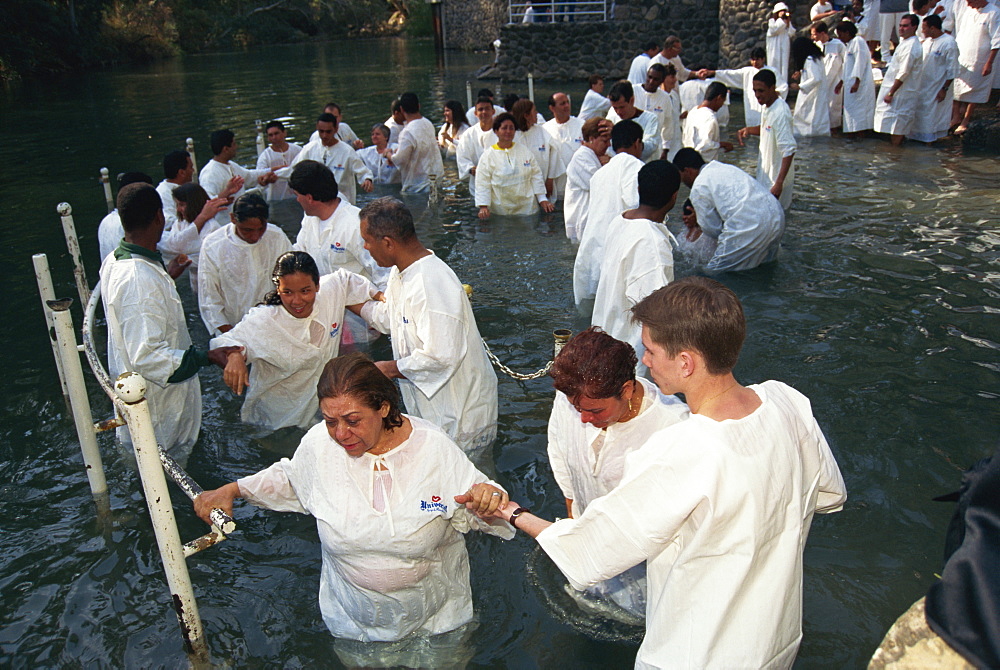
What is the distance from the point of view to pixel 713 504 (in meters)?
2.27

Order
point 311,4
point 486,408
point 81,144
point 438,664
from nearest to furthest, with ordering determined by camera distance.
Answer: point 438,664
point 486,408
point 81,144
point 311,4

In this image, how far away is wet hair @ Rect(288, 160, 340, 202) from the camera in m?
6.11

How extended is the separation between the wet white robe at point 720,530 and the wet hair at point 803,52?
11764 mm

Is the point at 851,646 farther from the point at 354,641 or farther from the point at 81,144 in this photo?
the point at 81,144

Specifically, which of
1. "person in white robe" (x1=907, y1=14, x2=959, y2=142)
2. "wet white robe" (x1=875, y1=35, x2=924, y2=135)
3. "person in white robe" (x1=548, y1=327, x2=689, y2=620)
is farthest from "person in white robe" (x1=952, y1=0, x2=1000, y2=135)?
"person in white robe" (x1=548, y1=327, x2=689, y2=620)

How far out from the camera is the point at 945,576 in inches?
71.2

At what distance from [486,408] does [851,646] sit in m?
2.21

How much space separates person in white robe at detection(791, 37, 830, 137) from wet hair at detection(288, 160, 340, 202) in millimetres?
9456

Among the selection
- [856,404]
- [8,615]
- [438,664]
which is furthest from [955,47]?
[8,615]

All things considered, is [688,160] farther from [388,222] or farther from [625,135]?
[388,222]

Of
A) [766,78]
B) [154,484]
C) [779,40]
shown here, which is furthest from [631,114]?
[779,40]

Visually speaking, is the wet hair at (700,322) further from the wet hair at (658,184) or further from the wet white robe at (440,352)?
the wet hair at (658,184)

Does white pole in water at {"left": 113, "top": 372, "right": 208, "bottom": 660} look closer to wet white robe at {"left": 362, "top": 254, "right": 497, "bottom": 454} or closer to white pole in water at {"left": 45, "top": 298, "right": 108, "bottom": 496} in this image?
white pole in water at {"left": 45, "top": 298, "right": 108, "bottom": 496}

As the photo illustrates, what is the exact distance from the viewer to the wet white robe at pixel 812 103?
44.7 feet
